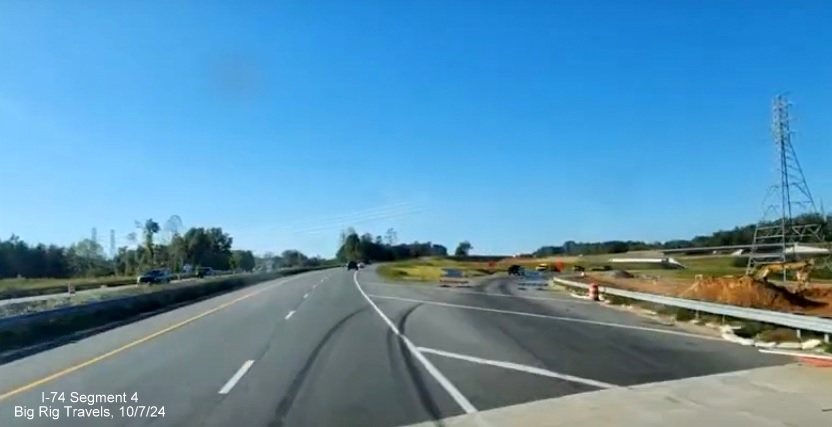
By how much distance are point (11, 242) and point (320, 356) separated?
411 feet

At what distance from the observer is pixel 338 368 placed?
14.1 meters

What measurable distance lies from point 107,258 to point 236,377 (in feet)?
519

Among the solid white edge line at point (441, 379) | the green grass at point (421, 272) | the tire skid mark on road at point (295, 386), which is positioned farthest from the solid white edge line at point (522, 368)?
the green grass at point (421, 272)

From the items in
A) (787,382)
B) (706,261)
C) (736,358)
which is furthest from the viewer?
(706,261)

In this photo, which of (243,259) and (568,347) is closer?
(568,347)

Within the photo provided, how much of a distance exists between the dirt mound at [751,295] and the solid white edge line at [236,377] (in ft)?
66.3

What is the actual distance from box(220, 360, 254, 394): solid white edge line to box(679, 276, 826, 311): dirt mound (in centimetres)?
2020

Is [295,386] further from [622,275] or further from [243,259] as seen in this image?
[243,259]

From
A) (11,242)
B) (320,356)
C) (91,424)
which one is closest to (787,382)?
(320,356)

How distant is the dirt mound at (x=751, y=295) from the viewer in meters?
31.0

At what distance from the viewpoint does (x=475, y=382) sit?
12.4m

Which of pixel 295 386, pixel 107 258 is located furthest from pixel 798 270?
pixel 107 258

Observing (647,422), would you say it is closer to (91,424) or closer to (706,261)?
(91,424)

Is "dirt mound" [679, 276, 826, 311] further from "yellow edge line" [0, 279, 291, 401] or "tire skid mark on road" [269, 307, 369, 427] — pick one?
"yellow edge line" [0, 279, 291, 401]
